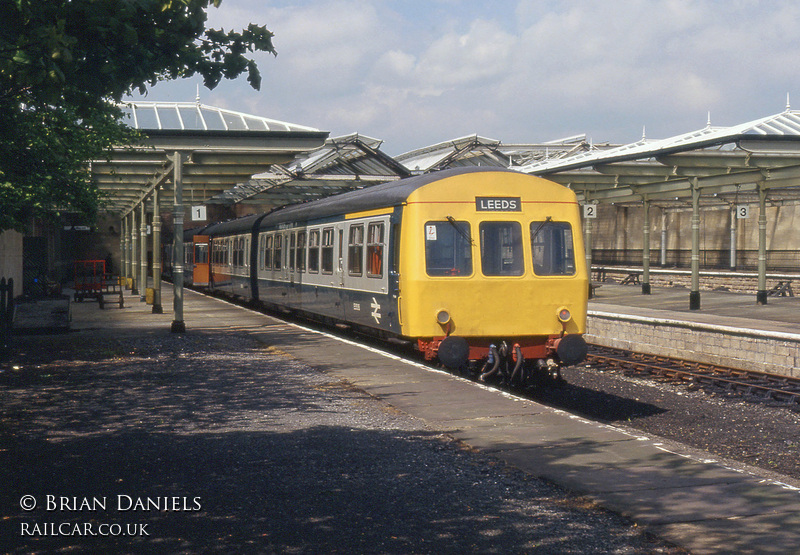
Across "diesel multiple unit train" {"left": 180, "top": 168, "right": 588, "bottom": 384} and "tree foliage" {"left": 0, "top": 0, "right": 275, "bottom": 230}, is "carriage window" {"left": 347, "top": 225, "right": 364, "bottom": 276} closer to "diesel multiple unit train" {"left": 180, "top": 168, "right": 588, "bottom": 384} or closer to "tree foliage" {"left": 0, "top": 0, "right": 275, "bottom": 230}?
"diesel multiple unit train" {"left": 180, "top": 168, "right": 588, "bottom": 384}

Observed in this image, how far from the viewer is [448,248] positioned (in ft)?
39.4

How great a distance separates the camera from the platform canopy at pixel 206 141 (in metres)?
18.0

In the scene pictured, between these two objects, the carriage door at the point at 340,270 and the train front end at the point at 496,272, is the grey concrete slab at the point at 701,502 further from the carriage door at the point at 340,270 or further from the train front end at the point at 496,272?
the carriage door at the point at 340,270

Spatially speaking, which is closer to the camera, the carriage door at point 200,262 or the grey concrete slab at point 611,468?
the grey concrete slab at point 611,468

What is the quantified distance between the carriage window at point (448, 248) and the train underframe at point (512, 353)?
93 centimetres

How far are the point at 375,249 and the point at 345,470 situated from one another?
700 cm

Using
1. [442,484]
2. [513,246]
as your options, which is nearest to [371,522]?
[442,484]

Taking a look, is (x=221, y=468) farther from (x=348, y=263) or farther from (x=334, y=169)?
(x=334, y=169)

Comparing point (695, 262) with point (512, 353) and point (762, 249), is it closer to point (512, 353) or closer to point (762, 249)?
point (762, 249)

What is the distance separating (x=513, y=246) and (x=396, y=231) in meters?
1.64

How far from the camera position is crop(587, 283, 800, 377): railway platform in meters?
15.3

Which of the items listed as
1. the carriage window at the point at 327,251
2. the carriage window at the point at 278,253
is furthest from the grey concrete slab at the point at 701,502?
the carriage window at the point at 278,253

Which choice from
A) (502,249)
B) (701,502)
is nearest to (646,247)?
(502,249)

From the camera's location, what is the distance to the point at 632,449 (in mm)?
7469
